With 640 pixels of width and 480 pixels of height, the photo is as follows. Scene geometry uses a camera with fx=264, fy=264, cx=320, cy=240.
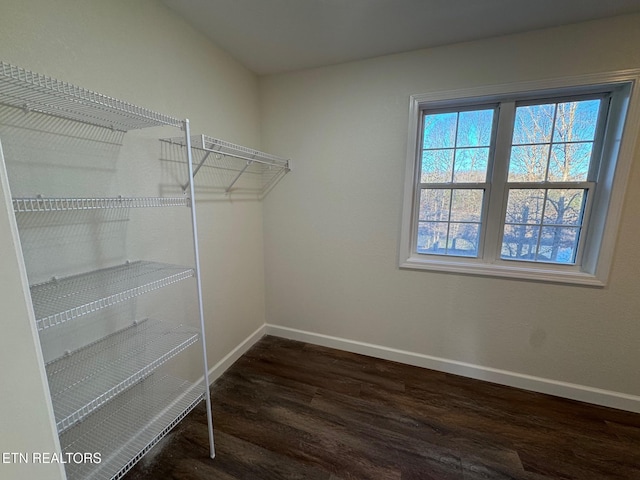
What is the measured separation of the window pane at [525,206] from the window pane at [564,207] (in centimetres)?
5

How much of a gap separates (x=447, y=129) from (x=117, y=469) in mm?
2634

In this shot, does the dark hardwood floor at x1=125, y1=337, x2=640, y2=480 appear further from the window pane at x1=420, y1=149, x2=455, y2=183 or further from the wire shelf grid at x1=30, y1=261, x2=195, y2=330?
the window pane at x1=420, y1=149, x2=455, y2=183

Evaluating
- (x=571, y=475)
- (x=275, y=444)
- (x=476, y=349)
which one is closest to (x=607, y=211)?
(x=476, y=349)

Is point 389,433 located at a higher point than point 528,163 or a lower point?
lower

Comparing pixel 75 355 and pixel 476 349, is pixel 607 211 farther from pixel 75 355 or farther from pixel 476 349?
pixel 75 355

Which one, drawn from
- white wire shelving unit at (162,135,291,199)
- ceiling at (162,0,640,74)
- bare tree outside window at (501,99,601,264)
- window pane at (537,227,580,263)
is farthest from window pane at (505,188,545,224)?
white wire shelving unit at (162,135,291,199)

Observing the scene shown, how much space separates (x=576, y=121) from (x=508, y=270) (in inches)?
41.9

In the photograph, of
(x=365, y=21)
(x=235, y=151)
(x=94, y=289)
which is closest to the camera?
(x=94, y=289)

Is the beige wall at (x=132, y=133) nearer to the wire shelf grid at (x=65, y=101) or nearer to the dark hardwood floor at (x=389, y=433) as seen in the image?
the wire shelf grid at (x=65, y=101)

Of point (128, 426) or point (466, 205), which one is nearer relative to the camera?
point (128, 426)

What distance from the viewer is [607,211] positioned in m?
1.62

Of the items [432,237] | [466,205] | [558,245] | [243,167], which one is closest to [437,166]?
[466,205]

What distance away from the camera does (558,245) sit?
1.86 meters

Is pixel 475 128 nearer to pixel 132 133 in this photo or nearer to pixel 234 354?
pixel 132 133
